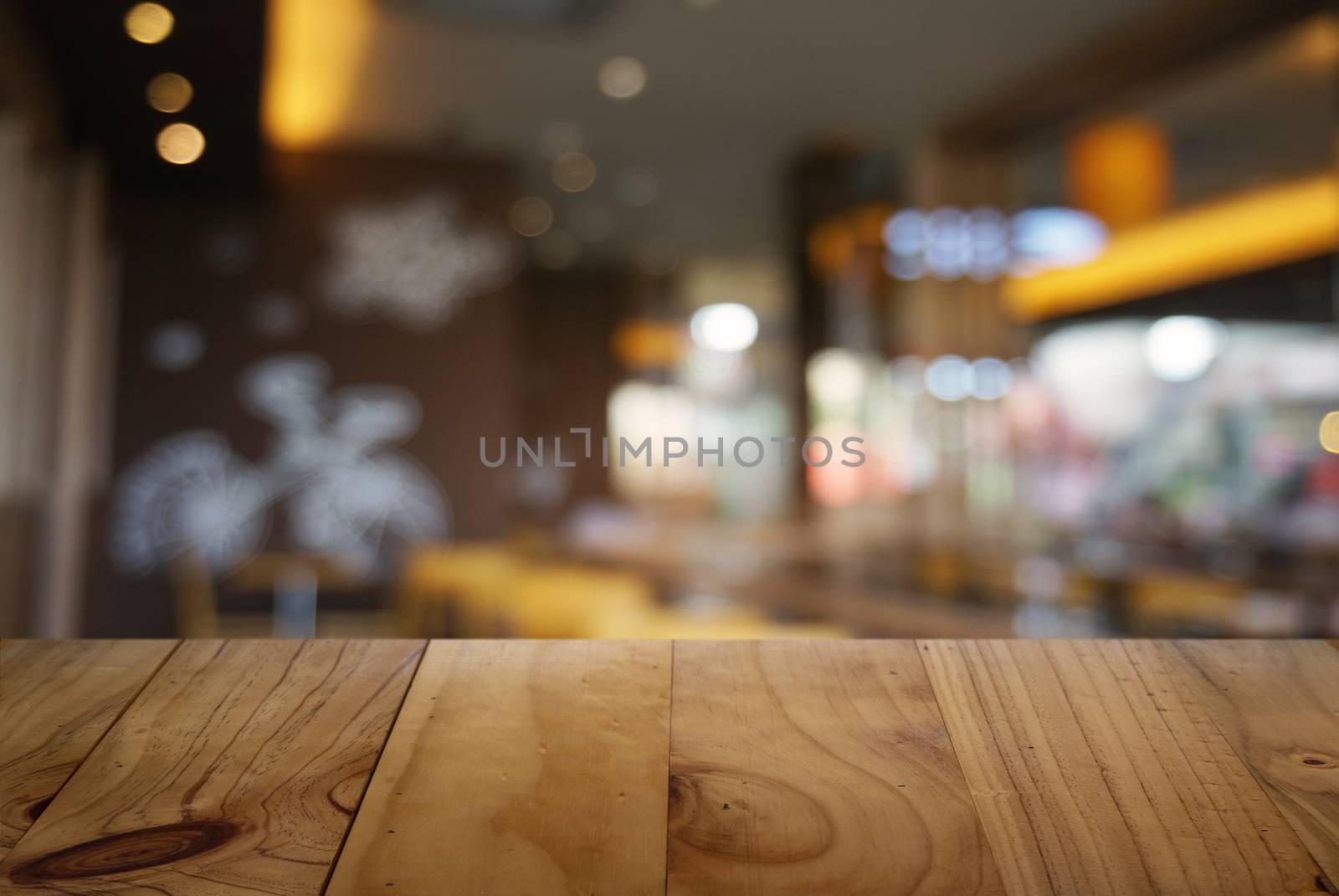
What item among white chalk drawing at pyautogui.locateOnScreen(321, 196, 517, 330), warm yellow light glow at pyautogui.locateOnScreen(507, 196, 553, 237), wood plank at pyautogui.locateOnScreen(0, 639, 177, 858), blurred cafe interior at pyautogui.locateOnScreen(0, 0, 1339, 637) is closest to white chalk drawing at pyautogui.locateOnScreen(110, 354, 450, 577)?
blurred cafe interior at pyautogui.locateOnScreen(0, 0, 1339, 637)

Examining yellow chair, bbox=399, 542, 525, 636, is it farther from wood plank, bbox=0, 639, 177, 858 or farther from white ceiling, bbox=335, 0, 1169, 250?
wood plank, bbox=0, 639, 177, 858

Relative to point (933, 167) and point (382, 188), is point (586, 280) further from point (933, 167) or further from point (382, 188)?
point (933, 167)

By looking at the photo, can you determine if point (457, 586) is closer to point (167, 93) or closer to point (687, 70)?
point (687, 70)

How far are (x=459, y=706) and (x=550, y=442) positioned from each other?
382 millimetres

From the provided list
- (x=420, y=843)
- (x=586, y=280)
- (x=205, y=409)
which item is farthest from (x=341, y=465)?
(x=420, y=843)

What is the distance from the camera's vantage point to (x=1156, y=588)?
3.32 metres

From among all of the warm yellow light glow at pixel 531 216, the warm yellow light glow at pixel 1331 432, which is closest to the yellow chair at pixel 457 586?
the warm yellow light glow at pixel 531 216

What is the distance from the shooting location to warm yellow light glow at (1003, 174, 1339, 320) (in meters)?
3.41

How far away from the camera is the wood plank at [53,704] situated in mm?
505

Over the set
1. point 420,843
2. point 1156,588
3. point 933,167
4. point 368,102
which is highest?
point 933,167

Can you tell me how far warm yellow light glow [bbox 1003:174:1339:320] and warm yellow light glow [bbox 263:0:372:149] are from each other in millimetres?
2530

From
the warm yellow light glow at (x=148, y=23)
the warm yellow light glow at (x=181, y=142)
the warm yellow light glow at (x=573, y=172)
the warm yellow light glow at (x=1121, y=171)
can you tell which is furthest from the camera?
the warm yellow light glow at (x=1121, y=171)

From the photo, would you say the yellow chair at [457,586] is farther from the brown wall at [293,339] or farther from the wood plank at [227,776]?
the wood plank at [227,776]

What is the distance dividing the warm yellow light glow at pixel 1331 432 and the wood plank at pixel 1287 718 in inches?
119
